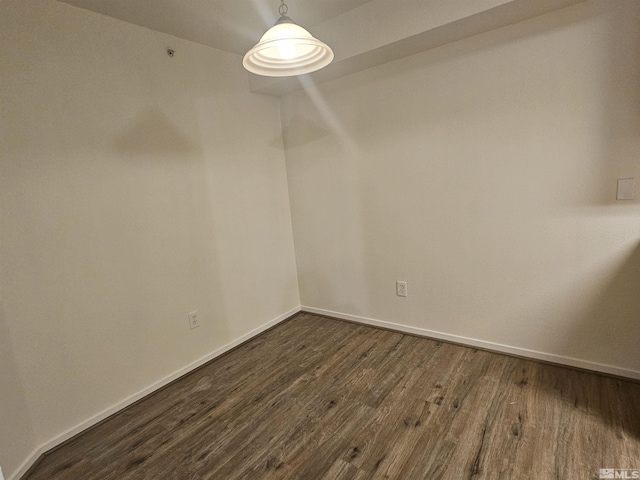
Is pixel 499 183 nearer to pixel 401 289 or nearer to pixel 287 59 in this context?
pixel 401 289

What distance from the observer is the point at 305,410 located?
1.87 metres

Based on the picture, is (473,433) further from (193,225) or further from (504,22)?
(504,22)

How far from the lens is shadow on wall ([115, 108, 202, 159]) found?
6.60 feet

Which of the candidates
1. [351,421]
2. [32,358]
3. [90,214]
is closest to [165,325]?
[32,358]

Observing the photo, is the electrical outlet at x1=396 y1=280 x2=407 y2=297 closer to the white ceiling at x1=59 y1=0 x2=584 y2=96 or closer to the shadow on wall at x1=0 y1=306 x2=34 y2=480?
the white ceiling at x1=59 y1=0 x2=584 y2=96

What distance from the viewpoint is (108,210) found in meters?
1.94

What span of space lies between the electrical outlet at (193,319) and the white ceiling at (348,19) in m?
2.00

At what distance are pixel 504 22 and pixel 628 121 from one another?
900mm

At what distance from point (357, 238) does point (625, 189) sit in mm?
1768

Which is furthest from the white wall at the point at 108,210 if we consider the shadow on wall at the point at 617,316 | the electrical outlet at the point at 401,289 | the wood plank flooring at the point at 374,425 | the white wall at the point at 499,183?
the shadow on wall at the point at 617,316

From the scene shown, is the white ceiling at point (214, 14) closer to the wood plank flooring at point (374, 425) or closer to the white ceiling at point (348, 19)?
the white ceiling at point (348, 19)

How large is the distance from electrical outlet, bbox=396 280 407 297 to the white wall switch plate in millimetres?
1454

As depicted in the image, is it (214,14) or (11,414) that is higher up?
(214,14)

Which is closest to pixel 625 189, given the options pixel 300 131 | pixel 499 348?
pixel 499 348
